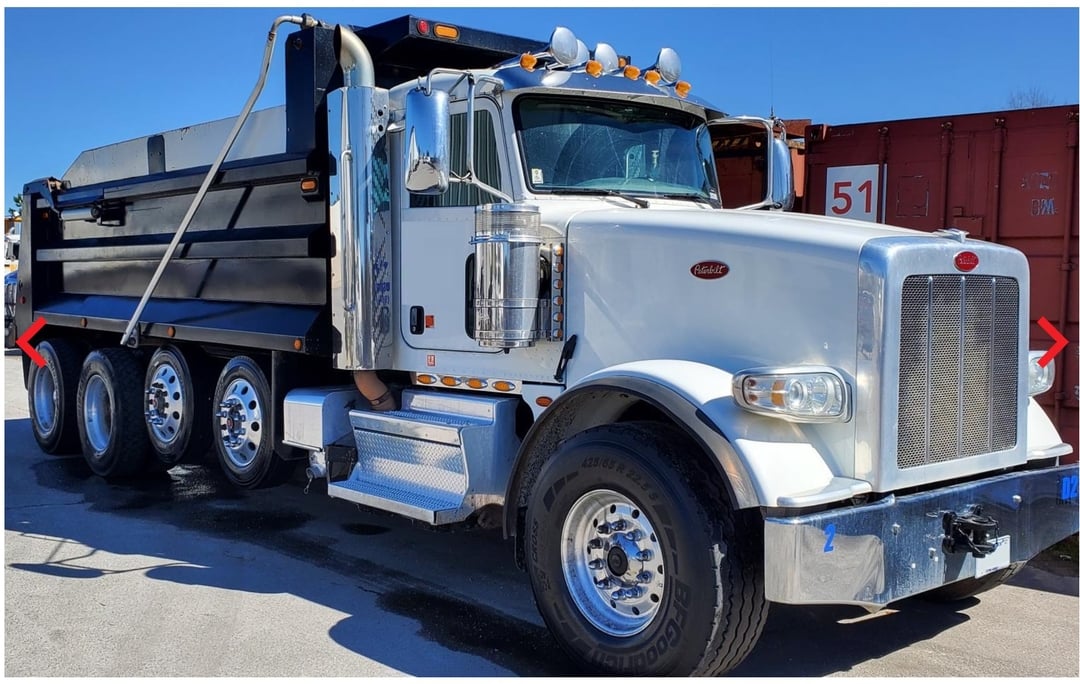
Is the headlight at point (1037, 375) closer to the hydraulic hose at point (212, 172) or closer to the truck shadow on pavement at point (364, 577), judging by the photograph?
the truck shadow on pavement at point (364, 577)

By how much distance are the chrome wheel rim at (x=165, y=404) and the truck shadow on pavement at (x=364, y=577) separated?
466mm

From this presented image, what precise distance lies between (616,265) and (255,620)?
238cm

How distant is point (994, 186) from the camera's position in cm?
716

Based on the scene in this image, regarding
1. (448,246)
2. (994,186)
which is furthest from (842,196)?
(448,246)

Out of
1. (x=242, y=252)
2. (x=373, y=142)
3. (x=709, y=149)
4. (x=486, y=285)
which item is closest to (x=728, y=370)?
(x=486, y=285)

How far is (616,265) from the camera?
4637 mm

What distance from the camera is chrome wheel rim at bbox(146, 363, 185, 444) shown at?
25.5 feet

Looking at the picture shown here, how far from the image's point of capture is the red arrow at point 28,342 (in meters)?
9.43

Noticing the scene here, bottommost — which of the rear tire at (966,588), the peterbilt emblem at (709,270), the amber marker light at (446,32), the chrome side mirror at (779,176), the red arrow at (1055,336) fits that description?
the rear tire at (966,588)

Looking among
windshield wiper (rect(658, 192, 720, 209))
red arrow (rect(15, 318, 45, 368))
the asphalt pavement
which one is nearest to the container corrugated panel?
the asphalt pavement

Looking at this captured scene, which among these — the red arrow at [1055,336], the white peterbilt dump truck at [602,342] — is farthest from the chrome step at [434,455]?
the red arrow at [1055,336]

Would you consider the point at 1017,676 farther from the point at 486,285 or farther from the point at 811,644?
the point at 486,285

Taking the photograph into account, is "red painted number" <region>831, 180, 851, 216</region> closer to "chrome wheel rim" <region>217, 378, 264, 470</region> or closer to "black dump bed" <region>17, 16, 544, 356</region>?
"black dump bed" <region>17, 16, 544, 356</region>

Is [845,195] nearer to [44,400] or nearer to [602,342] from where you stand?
[602,342]
